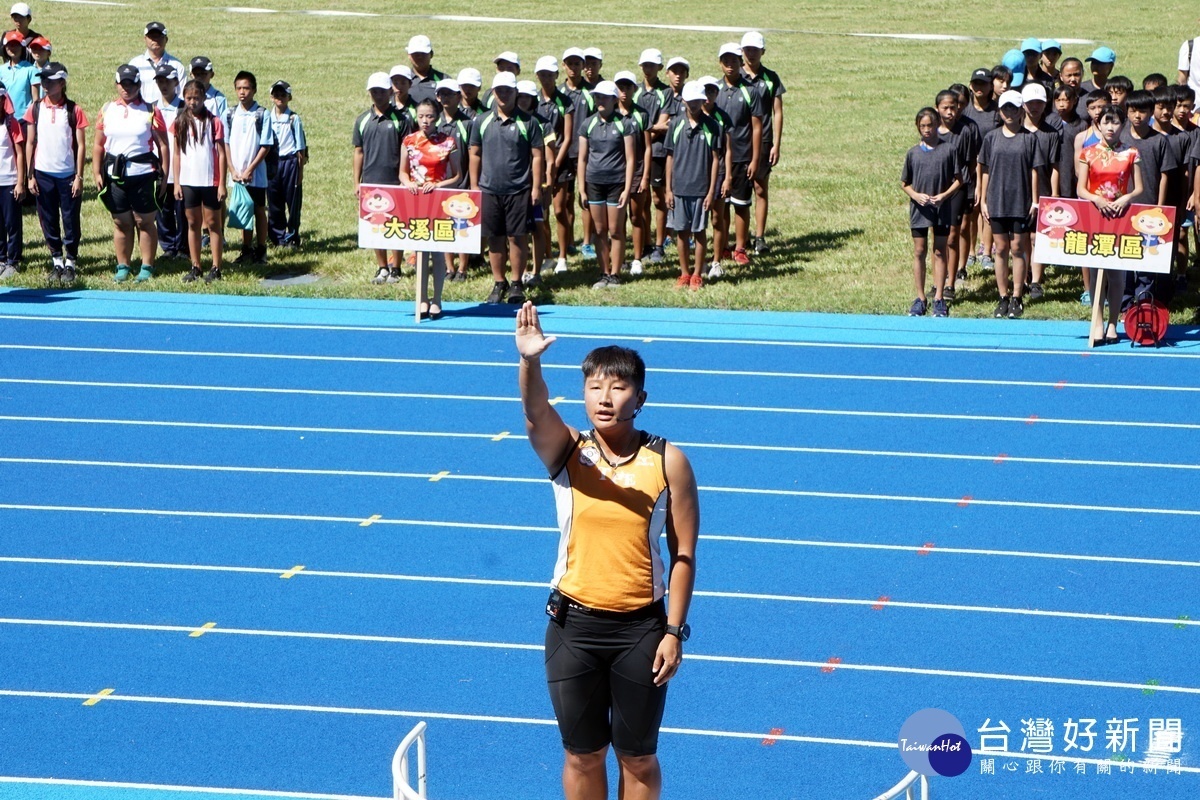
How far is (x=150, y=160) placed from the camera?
47.5ft

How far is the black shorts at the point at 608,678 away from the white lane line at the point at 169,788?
5.09ft

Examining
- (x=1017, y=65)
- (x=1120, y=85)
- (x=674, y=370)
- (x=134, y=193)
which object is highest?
(x=1017, y=65)

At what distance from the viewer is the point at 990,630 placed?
768cm

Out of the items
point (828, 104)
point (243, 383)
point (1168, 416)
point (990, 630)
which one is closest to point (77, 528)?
point (243, 383)

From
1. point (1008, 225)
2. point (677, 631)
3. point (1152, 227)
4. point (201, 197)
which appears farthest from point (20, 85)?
point (677, 631)

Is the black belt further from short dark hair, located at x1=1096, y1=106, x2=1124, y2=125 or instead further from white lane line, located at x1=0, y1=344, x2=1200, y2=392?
short dark hair, located at x1=1096, y1=106, x2=1124, y2=125

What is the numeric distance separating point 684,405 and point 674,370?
0.93 meters

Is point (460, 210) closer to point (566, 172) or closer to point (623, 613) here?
point (566, 172)

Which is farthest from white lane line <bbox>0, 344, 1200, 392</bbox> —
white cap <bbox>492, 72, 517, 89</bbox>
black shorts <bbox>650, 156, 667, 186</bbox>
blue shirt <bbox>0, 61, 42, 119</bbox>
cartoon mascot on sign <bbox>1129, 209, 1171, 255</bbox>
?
blue shirt <bbox>0, 61, 42, 119</bbox>

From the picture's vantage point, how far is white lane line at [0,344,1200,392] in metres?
11.8

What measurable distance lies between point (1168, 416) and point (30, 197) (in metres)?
13.2

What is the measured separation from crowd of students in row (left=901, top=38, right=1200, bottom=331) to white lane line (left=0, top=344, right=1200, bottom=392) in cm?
132

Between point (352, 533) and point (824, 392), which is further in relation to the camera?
point (824, 392)

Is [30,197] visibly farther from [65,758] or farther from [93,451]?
[65,758]
